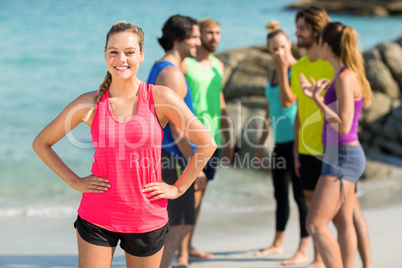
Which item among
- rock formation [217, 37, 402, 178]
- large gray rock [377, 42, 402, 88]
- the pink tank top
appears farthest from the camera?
large gray rock [377, 42, 402, 88]

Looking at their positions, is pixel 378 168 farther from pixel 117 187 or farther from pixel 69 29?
pixel 69 29

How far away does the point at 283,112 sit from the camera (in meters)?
4.97

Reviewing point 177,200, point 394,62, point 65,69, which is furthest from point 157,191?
point 65,69

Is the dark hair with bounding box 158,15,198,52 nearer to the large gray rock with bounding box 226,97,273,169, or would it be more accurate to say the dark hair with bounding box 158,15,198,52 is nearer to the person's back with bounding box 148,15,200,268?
the person's back with bounding box 148,15,200,268

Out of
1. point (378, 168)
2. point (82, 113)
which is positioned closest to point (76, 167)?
point (378, 168)

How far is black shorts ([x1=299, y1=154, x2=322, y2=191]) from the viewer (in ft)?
14.0

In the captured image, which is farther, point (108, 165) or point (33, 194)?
point (33, 194)

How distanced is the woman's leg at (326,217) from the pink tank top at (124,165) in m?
1.42

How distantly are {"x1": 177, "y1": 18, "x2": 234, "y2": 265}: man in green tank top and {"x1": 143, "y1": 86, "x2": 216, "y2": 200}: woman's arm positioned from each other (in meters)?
1.72

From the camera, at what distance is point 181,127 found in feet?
9.00

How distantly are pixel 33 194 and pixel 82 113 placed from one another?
624cm

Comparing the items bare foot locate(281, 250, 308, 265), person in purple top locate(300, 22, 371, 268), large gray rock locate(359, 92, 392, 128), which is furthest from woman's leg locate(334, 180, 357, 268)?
large gray rock locate(359, 92, 392, 128)

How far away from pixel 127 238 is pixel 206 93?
2283 millimetres

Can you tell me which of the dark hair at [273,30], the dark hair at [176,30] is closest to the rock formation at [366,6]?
the dark hair at [273,30]
